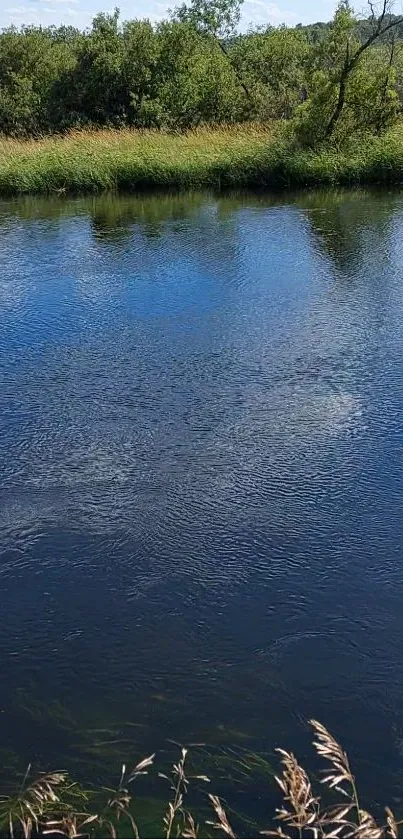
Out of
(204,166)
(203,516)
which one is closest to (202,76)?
(204,166)

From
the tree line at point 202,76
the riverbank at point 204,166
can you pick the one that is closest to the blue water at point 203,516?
the riverbank at point 204,166

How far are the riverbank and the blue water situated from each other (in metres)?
6.44

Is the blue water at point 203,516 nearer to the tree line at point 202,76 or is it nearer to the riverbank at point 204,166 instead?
the riverbank at point 204,166

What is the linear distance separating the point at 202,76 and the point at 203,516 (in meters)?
16.0

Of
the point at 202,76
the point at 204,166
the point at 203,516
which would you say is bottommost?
the point at 203,516

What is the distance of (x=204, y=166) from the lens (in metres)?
15.0

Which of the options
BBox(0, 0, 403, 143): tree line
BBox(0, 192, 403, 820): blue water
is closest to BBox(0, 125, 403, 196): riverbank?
BBox(0, 0, 403, 143): tree line

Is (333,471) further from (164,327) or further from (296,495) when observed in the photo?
(164,327)

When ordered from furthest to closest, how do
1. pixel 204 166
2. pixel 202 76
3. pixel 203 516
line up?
pixel 202 76 → pixel 204 166 → pixel 203 516

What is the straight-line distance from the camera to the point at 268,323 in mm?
7414

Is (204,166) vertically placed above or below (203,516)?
above

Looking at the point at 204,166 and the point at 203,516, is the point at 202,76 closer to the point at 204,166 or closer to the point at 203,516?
the point at 204,166

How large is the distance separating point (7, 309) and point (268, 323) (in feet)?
8.45

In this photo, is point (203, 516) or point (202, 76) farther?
point (202, 76)
